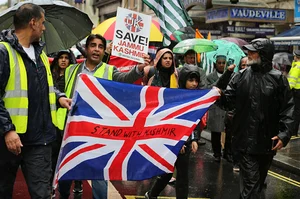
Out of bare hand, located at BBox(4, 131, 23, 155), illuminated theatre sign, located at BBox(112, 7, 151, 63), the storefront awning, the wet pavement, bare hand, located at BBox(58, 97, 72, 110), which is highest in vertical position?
the storefront awning

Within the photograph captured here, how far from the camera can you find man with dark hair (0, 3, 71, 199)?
411 cm

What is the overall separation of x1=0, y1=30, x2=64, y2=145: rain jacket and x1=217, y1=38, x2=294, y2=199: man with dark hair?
6.77ft

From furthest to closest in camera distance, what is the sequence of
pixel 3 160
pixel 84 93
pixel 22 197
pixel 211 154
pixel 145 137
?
pixel 211 154
pixel 22 197
pixel 145 137
pixel 84 93
pixel 3 160

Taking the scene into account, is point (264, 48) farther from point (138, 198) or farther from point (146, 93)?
point (138, 198)

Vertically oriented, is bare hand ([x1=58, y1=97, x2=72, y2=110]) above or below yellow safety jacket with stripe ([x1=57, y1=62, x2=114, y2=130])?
below

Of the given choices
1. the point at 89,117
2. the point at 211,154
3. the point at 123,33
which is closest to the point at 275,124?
the point at 89,117

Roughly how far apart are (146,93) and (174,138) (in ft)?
1.74

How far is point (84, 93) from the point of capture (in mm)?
4727

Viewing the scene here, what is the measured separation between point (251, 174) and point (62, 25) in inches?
123

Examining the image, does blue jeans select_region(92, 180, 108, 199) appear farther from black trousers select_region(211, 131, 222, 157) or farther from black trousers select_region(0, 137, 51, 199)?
black trousers select_region(211, 131, 222, 157)

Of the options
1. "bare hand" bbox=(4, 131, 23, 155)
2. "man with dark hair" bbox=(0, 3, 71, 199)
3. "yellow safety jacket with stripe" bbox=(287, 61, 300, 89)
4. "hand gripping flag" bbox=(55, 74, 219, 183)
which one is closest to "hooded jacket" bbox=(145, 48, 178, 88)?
"hand gripping flag" bbox=(55, 74, 219, 183)

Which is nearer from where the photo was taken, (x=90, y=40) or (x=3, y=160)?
(x=3, y=160)

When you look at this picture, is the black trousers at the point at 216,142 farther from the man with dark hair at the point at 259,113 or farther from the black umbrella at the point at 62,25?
the man with dark hair at the point at 259,113

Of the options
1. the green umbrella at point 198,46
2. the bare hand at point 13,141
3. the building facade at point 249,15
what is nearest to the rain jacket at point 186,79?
the bare hand at point 13,141
